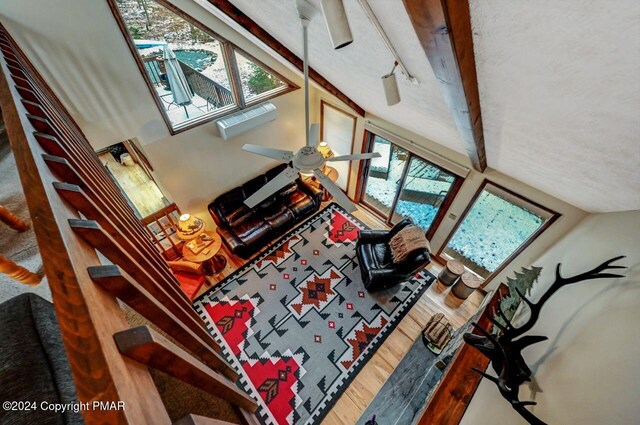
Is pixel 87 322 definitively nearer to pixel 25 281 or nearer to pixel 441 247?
pixel 25 281

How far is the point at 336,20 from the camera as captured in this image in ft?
3.21

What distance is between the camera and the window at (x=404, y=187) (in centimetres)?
427

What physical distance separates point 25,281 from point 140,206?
12.4 feet

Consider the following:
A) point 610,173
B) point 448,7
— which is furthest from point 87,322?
point 610,173

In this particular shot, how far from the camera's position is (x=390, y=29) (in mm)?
1314

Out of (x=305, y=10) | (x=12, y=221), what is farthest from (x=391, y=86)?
(x=12, y=221)

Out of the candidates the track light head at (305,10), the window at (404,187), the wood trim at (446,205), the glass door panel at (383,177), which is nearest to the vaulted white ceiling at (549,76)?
the track light head at (305,10)

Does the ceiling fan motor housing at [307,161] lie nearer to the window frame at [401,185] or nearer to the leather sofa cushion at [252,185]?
the window frame at [401,185]

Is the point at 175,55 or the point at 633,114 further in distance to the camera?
the point at 175,55

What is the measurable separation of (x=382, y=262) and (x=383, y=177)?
2.06 m

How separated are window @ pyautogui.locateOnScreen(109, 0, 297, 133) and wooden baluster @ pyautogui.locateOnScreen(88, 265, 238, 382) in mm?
3295

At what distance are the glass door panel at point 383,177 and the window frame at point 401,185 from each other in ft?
0.19

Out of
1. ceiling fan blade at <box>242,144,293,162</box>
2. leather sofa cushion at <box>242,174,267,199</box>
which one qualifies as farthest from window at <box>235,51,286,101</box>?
ceiling fan blade at <box>242,144,293,162</box>

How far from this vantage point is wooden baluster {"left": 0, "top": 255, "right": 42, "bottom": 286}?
1189 millimetres
